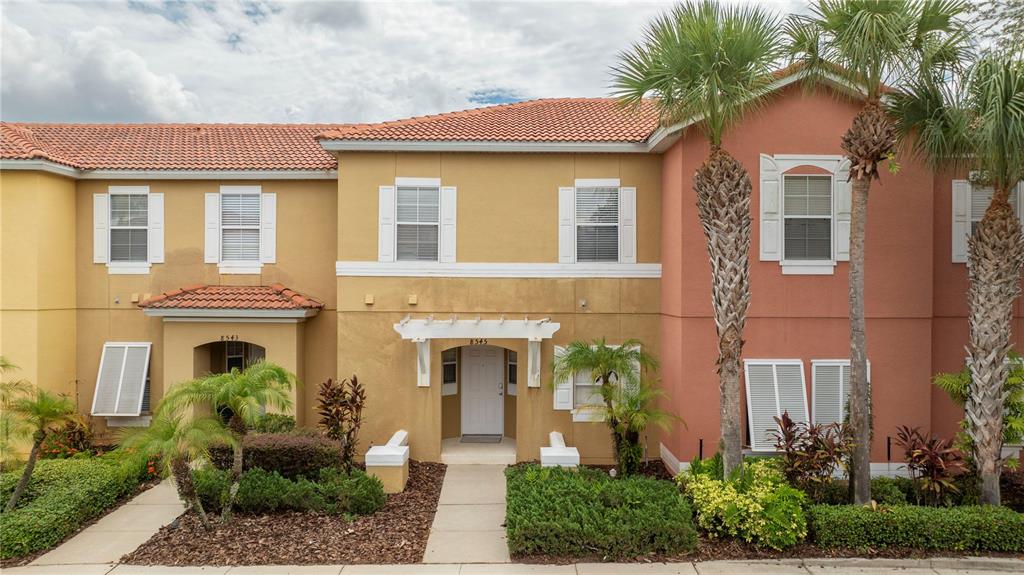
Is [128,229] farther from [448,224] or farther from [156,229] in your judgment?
[448,224]

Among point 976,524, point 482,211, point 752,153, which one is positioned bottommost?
point 976,524

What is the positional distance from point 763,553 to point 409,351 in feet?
25.4

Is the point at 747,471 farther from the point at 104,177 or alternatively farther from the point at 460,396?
the point at 104,177

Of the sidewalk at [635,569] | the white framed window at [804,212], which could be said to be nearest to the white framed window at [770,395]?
the white framed window at [804,212]

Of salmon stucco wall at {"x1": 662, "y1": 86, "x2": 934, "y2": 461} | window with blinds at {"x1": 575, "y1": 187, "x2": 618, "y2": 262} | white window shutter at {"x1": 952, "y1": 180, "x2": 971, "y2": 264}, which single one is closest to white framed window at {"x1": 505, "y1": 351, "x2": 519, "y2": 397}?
window with blinds at {"x1": 575, "y1": 187, "x2": 618, "y2": 262}

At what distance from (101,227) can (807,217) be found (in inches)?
606

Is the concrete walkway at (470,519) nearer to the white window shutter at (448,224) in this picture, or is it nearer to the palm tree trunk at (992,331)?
the white window shutter at (448,224)

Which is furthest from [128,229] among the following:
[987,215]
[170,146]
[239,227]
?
[987,215]

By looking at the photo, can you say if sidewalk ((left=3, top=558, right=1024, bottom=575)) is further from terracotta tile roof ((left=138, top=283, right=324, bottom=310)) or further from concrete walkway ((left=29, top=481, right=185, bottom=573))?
terracotta tile roof ((left=138, top=283, right=324, bottom=310))

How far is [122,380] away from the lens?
14.1 meters

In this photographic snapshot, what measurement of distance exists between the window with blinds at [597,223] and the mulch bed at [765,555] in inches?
250

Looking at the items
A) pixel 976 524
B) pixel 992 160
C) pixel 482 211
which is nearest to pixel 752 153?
pixel 992 160

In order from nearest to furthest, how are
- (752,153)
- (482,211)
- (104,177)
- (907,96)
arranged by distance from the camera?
(907,96) < (752,153) < (482,211) < (104,177)

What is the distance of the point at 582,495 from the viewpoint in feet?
31.2
